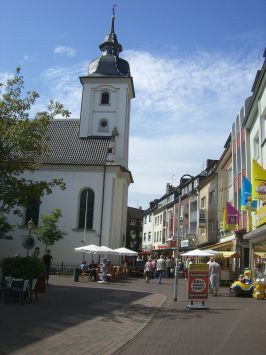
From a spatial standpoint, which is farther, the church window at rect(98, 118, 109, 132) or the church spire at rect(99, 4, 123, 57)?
the church spire at rect(99, 4, 123, 57)

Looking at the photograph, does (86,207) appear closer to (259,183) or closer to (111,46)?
(111,46)

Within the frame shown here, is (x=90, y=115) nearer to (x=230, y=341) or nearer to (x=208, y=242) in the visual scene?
(x=208, y=242)

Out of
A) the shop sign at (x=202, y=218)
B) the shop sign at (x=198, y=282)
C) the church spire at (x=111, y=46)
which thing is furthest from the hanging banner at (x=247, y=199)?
the church spire at (x=111, y=46)

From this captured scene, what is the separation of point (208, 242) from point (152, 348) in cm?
4132

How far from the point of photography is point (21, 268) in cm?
1623

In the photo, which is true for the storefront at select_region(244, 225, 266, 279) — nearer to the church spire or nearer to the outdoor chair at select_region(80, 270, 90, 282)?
the outdoor chair at select_region(80, 270, 90, 282)

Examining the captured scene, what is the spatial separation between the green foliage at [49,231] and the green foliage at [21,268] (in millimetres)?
21656

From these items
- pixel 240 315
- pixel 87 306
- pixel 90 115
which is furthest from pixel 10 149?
pixel 90 115

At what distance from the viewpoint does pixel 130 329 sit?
1112cm

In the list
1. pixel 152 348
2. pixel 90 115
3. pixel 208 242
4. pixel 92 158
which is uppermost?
pixel 90 115

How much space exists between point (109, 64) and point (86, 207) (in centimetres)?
1692

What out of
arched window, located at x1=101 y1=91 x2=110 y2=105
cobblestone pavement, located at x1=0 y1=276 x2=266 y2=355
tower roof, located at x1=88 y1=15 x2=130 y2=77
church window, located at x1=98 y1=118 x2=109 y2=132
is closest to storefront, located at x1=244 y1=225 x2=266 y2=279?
cobblestone pavement, located at x1=0 y1=276 x2=266 y2=355

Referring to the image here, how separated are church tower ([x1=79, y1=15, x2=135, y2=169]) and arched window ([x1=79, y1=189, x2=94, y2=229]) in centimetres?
560

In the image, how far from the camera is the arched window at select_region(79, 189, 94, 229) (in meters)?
42.5
